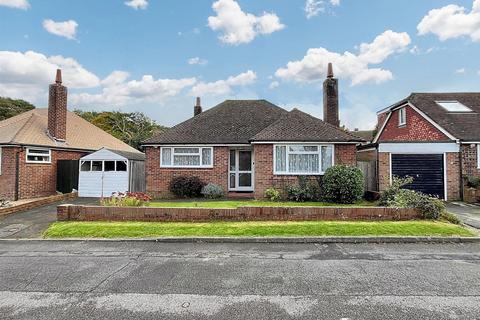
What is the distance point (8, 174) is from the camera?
14.2m

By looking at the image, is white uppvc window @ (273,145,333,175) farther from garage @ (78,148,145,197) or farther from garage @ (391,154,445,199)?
garage @ (78,148,145,197)

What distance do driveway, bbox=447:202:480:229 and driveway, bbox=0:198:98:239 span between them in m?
A: 12.3

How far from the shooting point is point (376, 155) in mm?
13148

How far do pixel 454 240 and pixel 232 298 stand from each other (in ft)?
19.4

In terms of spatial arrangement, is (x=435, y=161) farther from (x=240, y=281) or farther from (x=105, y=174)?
(x=105, y=174)

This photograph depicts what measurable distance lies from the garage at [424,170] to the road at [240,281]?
6.74m

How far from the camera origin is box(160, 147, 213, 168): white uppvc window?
14.5m

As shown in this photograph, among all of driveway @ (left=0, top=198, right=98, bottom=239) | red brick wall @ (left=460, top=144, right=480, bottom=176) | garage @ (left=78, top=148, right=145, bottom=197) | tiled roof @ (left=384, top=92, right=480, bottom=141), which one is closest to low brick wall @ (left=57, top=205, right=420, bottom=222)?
→ driveway @ (left=0, top=198, right=98, bottom=239)

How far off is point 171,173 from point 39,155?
24.2 feet

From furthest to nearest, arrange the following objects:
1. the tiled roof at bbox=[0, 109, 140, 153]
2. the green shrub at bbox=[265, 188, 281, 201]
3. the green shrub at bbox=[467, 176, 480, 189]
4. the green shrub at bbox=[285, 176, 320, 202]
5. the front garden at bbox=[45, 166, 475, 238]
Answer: the tiled roof at bbox=[0, 109, 140, 153], the green shrub at bbox=[467, 176, 480, 189], the green shrub at bbox=[265, 188, 281, 201], the green shrub at bbox=[285, 176, 320, 202], the front garden at bbox=[45, 166, 475, 238]

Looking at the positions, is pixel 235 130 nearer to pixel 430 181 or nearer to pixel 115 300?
pixel 430 181

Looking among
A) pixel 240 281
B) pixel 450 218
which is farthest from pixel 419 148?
pixel 240 281

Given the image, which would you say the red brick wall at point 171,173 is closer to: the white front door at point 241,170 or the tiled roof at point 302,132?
the white front door at point 241,170

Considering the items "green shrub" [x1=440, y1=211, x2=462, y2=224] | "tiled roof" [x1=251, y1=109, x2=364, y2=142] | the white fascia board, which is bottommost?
"green shrub" [x1=440, y1=211, x2=462, y2=224]
